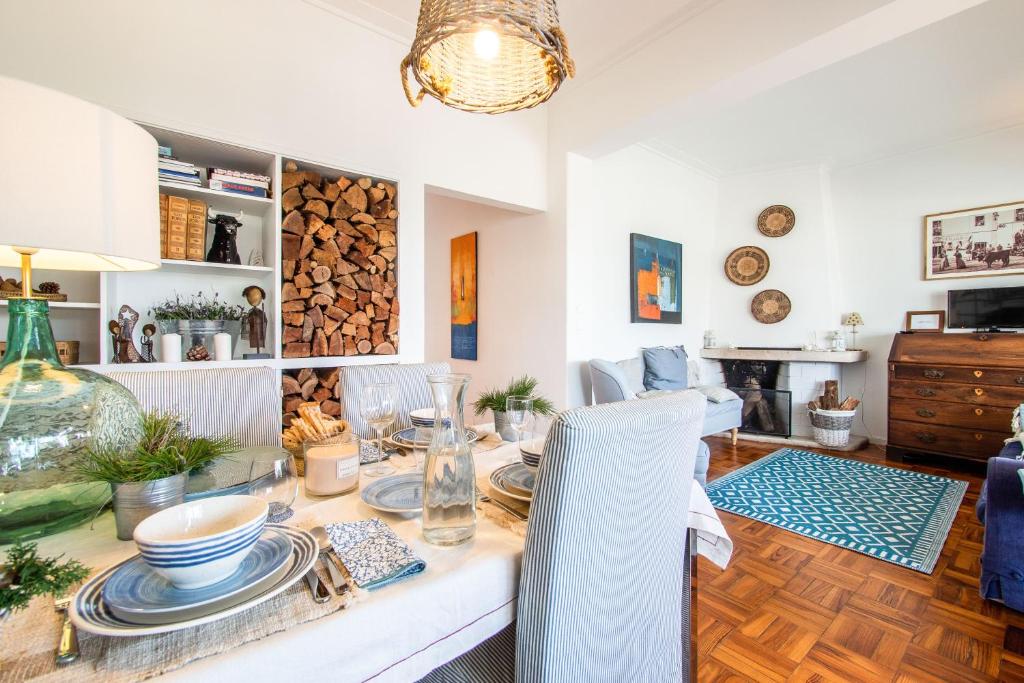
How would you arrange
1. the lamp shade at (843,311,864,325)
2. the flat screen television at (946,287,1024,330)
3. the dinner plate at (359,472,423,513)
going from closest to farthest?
the dinner plate at (359,472,423,513) → the flat screen television at (946,287,1024,330) → the lamp shade at (843,311,864,325)

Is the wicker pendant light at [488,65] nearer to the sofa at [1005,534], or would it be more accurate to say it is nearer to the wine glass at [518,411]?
the wine glass at [518,411]

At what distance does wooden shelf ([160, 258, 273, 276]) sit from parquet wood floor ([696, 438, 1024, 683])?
7.71 feet

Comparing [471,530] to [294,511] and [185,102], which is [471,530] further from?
[185,102]

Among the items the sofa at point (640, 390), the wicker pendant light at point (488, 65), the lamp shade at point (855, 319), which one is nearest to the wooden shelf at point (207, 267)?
the wicker pendant light at point (488, 65)

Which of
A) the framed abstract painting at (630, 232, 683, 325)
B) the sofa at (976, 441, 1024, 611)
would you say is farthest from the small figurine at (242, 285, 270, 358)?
the sofa at (976, 441, 1024, 611)

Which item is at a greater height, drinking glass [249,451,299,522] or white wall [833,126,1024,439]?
white wall [833,126,1024,439]

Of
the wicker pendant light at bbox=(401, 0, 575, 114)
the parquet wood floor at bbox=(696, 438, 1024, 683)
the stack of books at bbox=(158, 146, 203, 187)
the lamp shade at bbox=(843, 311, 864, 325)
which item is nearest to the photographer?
the wicker pendant light at bbox=(401, 0, 575, 114)

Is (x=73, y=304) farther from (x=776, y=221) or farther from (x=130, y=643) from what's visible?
(x=776, y=221)

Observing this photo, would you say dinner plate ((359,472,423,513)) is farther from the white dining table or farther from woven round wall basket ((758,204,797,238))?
woven round wall basket ((758,204,797,238))

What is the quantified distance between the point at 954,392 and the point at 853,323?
1043 millimetres

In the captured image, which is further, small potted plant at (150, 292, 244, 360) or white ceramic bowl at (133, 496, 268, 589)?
small potted plant at (150, 292, 244, 360)

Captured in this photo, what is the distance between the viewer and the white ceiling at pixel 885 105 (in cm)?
254

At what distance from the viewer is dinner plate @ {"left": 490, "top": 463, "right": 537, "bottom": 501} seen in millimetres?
934

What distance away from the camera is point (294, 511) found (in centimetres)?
89
